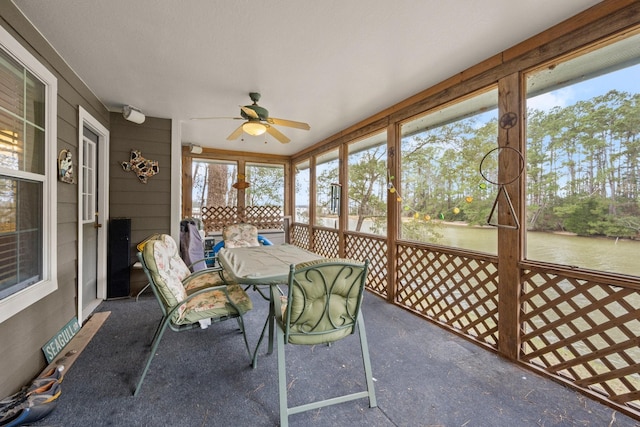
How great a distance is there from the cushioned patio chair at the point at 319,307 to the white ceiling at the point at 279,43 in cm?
160

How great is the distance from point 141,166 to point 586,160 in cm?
457

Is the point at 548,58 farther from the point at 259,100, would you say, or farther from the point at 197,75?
the point at 197,75

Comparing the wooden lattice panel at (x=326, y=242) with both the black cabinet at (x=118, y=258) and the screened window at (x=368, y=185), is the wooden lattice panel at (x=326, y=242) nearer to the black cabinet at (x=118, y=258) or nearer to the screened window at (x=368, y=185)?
the screened window at (x=368, y=185)

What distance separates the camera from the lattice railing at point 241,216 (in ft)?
19.1

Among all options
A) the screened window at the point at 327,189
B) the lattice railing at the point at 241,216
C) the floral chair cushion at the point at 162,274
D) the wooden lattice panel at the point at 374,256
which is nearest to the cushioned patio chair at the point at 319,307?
the floral chair cushion at the point at 162,274

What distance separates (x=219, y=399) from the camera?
65.3 inches

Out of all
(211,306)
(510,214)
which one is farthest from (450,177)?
(211,306)

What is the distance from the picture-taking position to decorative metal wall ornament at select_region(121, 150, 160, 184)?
3.50 metres

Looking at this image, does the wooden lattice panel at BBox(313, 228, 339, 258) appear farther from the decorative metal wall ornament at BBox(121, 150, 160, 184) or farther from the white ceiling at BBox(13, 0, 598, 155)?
the decorative metal wall ornament at BBox(121, 150, 160, 184)

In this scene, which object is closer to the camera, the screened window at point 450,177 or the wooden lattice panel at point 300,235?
the screened window at point 450,177

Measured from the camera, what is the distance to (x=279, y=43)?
2.01 metres

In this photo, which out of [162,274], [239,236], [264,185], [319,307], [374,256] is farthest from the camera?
[264,185]

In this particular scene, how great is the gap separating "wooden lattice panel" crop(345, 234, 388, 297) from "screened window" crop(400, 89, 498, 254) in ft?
1.60

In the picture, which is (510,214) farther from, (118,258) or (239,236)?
(118,258)
